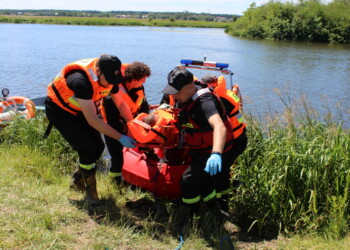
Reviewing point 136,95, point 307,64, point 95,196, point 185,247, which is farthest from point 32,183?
point 307,64

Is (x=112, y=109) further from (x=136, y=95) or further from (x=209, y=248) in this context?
(x=209, y=248)

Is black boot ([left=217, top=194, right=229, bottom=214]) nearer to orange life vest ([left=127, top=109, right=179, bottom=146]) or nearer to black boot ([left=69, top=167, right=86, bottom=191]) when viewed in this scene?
orange life vest ([left=127, top=109, right=179, bottom=146])

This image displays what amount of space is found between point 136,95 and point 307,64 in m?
15.8

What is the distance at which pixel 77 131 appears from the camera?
3447 mm

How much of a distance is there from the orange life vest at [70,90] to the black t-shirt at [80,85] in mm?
39

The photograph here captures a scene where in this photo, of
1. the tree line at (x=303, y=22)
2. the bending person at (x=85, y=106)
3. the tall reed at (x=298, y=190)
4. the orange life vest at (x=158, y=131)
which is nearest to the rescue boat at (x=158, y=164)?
Result: the orange life vest at (x=158, y=131)

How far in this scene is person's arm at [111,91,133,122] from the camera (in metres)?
A: 3.70

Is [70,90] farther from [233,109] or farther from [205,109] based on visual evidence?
[233,109]

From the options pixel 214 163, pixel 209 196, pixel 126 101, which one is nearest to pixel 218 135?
pixel 214 163

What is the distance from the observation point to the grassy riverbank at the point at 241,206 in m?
2.96

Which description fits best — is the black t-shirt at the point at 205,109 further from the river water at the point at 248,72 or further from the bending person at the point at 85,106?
the river water at the point at 248,72

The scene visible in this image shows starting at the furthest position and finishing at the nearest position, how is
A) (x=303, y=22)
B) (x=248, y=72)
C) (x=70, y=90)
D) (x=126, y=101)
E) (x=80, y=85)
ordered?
(x=303, y=22) < (x=248, y=72) < (x=126, y=101) < (x=70, y=90) < (x=80, y=85)

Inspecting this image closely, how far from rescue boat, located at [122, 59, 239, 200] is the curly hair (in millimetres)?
400

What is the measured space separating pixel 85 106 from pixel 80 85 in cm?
17
